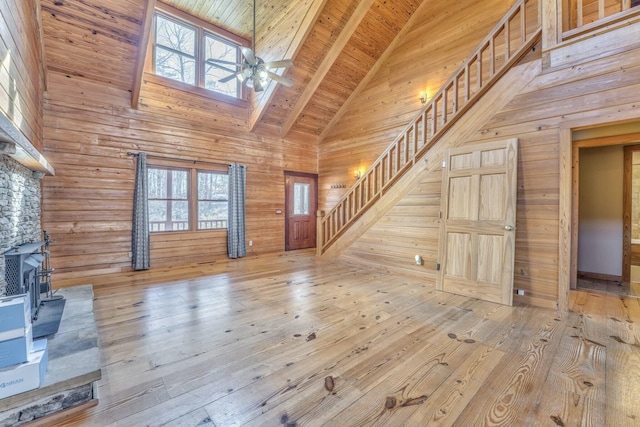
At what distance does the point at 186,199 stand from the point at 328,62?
14.5ft

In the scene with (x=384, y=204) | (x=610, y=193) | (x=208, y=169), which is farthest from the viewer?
(x=208, y=169)

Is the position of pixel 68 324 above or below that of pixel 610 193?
below

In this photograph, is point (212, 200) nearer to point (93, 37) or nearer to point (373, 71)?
point (93, 37)

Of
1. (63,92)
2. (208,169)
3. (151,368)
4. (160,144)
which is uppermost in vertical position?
(63,92)

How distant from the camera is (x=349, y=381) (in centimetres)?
188

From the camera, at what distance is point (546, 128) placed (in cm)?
327

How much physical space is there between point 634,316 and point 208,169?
7.07m

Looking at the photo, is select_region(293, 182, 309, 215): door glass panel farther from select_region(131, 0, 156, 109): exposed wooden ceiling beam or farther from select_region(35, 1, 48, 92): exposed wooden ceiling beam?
select_region(35, 1, 48, 92): exposed wooden ceiling beam

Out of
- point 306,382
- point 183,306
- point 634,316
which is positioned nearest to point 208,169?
point 183,306

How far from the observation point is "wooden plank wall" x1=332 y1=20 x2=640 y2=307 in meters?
2.87

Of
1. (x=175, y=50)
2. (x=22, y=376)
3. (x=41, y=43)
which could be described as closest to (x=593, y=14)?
(x=175, y=50)

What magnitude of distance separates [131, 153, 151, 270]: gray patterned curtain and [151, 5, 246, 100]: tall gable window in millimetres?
1952

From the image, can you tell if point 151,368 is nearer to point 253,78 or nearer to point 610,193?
point 253,78

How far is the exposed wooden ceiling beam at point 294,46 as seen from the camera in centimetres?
526
